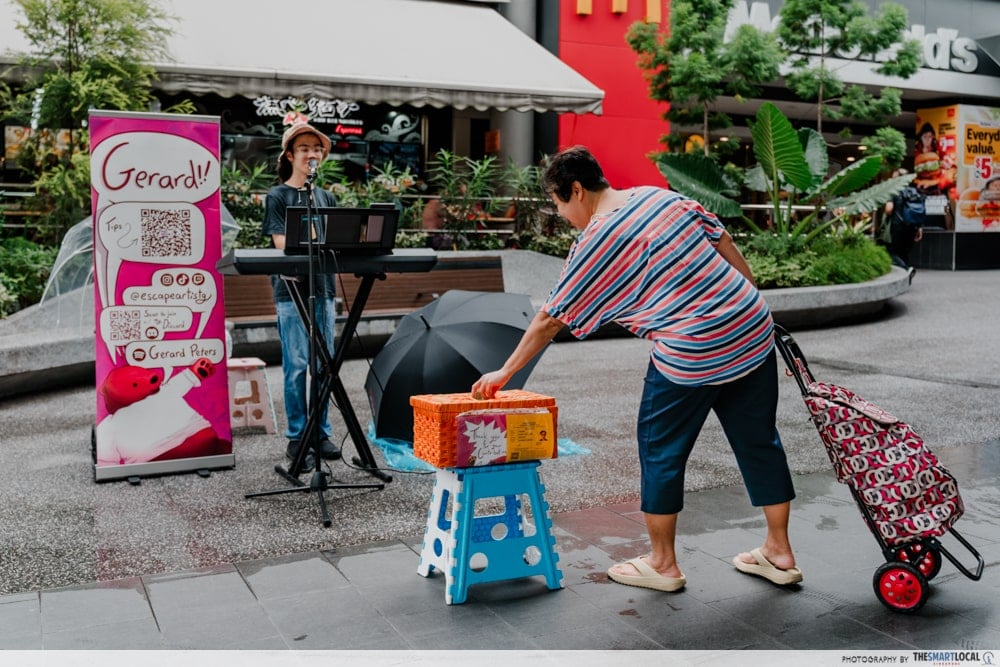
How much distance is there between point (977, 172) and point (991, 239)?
1515 millimetres

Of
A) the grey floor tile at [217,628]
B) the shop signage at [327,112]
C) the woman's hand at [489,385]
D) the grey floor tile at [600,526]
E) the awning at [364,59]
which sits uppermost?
the awning at [364,59]

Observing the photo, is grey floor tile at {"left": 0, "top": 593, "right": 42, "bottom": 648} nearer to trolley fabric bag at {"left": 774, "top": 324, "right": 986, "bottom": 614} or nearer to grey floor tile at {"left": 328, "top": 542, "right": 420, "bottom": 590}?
grey floor tile at {"left": 328, "top": 542, "right": 420, "bottom": 590}

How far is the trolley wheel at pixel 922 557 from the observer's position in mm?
3842

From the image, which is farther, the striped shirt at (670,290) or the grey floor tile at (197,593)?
the grey floor tile at (197,593)

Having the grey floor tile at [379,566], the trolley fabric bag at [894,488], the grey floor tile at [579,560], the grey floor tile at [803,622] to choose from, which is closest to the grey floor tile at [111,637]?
the grey floor tile at [379,566]

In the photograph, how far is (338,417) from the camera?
7.73 meters

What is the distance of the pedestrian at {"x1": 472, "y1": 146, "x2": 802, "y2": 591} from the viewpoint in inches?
148

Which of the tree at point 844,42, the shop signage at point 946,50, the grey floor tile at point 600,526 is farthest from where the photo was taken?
the shop signage at point 946,50

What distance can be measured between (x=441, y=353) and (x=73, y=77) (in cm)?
668

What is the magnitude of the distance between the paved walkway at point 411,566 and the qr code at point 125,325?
33.0 inches

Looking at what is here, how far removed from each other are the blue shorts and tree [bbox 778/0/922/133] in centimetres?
1316

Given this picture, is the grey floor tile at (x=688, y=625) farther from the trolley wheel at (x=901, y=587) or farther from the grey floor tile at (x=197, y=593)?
the grey floor tile at (x=197, y=593)

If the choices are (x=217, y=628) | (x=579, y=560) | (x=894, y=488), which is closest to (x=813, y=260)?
(x=579, y=560)

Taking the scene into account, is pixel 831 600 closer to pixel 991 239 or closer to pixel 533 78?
pixel 533 78
